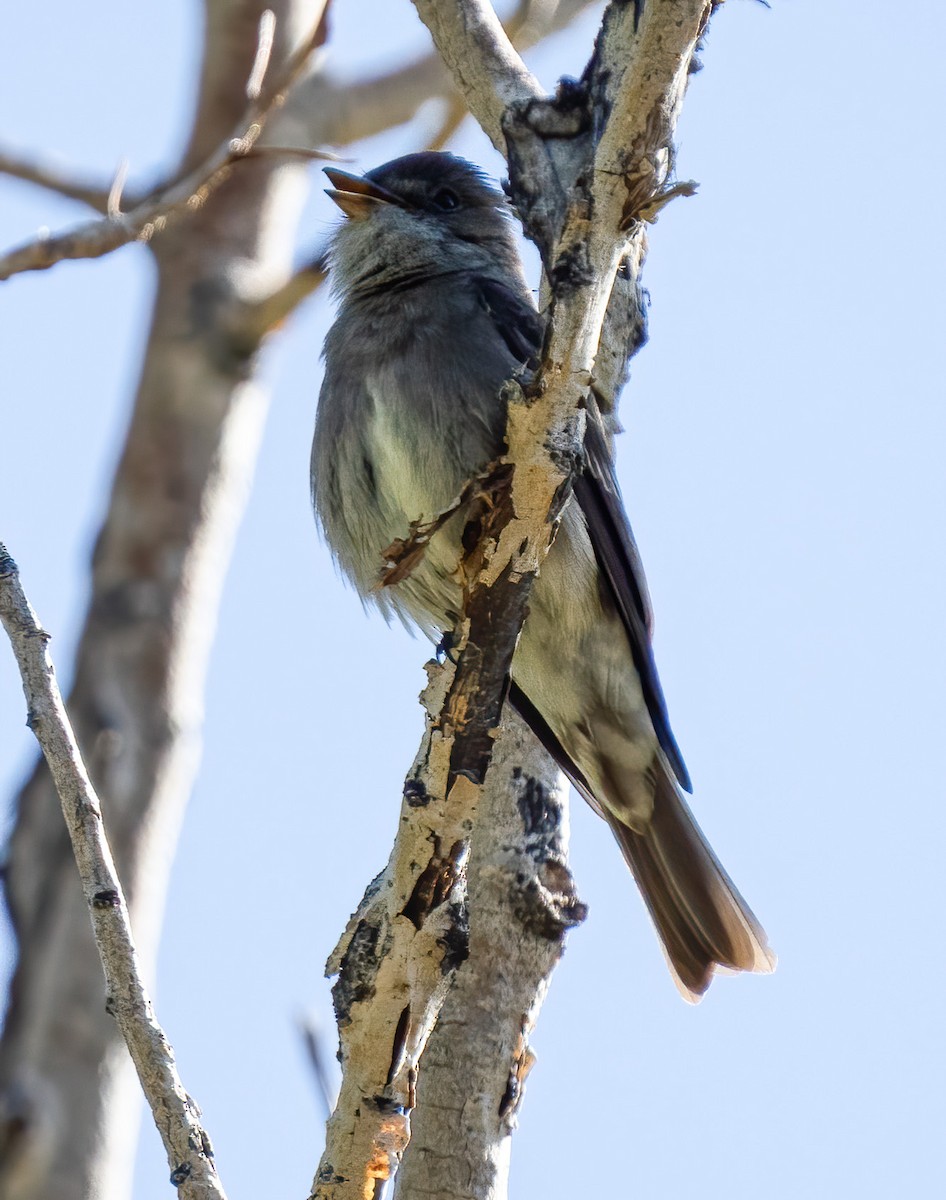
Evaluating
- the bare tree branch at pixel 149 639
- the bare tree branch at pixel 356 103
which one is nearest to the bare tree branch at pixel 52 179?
the bare tree branch at pixel 149 639

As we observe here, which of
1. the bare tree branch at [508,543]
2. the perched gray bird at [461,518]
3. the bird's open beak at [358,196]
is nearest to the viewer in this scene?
the bare tree branch at [508,543]

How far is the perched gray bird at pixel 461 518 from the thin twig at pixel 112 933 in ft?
5.54

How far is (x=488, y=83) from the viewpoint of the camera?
4.51 metres

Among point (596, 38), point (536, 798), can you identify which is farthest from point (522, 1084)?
point (596, 38)

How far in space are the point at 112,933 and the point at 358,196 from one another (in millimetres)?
3664

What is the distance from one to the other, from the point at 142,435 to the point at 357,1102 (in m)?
4.98

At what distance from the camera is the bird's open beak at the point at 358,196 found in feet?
19.8

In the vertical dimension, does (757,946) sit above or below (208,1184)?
above

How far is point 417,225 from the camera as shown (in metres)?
5.88

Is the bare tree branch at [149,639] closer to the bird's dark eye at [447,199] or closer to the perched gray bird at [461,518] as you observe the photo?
the perched gray bird at [461,518]

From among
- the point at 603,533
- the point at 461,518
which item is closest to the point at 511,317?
the point at 603,533

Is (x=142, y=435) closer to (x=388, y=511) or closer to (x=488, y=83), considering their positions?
(x=388, y=511)

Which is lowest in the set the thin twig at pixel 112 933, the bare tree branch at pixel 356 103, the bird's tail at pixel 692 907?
the thin twig at pixel 112 933

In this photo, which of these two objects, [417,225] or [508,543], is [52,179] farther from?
[508,543]
